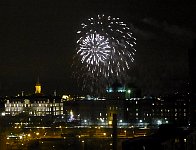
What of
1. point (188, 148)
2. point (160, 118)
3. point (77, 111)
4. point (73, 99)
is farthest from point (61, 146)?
point (73, 99)

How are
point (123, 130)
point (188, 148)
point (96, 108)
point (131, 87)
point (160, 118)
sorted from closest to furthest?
point (188, 148), point (123, 130), point (160, 118), point (96, 108), point (131, 87)

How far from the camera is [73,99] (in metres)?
93.2

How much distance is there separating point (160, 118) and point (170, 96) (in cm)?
702

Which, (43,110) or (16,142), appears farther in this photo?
(43,110)

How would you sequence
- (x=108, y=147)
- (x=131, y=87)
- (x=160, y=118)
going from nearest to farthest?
1. (x=108, y=147)
2. (x=160, y=118)
3. (x=131, y=87)

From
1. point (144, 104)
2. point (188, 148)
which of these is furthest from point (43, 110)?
point (188, 148)

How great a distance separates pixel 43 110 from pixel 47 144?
173 ft

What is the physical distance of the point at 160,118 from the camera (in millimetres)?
79375

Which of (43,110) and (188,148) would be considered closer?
(188,148)

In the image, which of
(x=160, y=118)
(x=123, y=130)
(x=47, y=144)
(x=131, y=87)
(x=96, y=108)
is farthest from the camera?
(x=131, y=87)

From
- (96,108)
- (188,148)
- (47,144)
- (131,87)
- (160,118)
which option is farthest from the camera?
(131,87)

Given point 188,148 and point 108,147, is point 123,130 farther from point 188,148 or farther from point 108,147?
point 188,148

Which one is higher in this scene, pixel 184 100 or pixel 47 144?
pixel 184 100

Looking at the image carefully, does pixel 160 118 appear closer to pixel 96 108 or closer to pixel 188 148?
pixel 96 108
